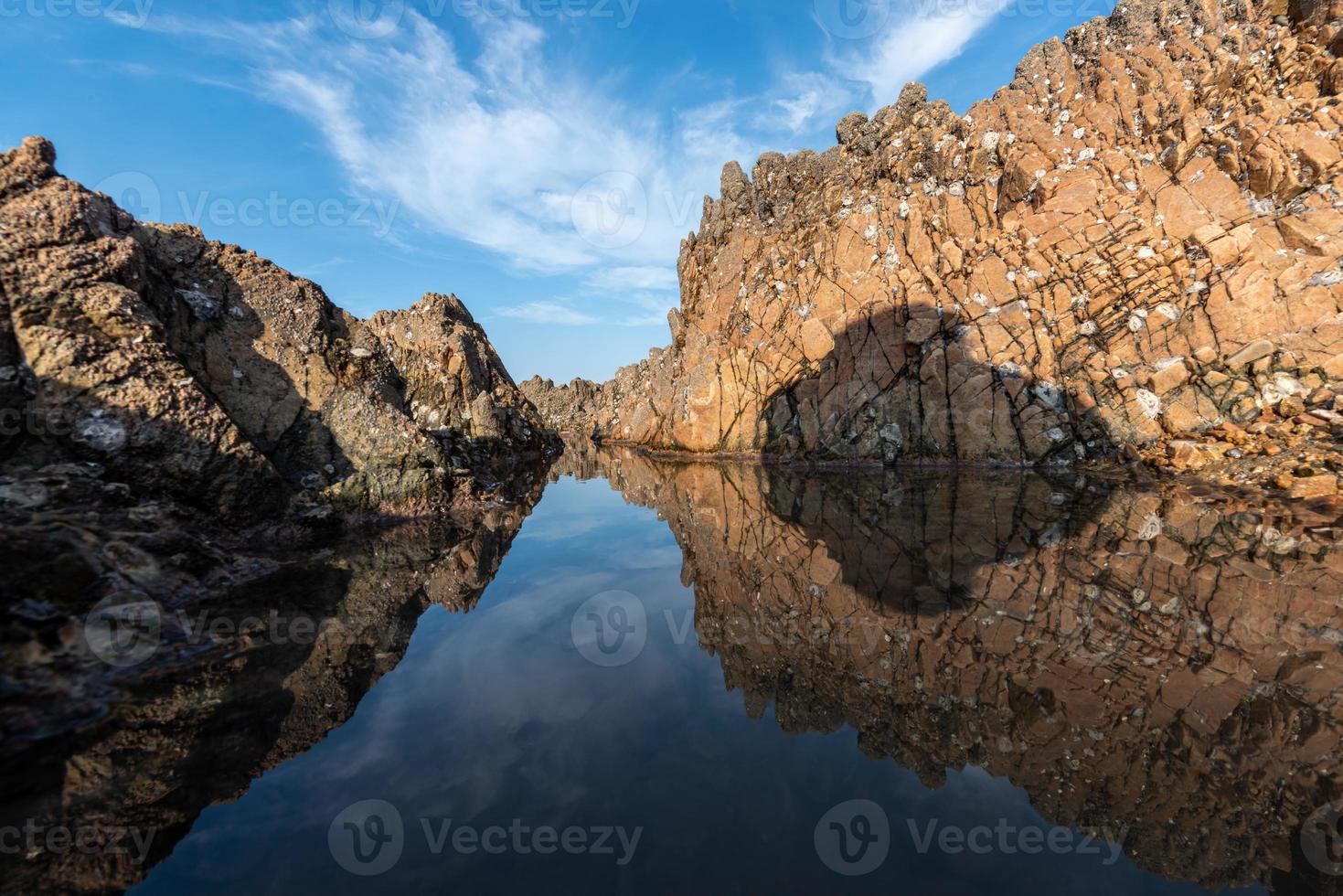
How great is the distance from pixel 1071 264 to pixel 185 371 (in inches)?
1660

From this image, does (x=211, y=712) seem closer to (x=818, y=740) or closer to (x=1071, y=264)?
(x=818, y=740)

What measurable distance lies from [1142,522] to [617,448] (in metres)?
47.7

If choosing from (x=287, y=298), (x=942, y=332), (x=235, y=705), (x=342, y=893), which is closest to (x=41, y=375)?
A: (x=287, y=298)

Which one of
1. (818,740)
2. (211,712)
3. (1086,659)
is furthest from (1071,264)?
(211,712)

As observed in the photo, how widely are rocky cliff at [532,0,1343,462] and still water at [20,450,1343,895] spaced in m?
20.5

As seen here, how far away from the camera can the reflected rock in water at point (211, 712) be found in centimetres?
452

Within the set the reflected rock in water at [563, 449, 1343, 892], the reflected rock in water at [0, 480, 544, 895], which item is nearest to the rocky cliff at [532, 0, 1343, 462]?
the reflected rock in water at [563, 449, 1343, 892]

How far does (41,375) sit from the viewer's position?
1192cm

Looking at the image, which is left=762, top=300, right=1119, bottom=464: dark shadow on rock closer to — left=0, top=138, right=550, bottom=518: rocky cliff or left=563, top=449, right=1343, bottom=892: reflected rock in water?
left=563, top=449, right=1343, bottom=892: reflected rock in water

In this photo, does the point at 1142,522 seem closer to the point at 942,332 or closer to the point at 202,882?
the point at 202,882

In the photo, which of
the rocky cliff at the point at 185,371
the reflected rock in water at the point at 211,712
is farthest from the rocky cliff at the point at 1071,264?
the reflected rock in water at the point at 211,712

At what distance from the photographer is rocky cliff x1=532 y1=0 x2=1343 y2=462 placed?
26219mm

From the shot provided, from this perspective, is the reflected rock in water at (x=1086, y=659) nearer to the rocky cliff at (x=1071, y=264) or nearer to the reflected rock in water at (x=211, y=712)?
the reflected rock in water at (x=211, y=712)

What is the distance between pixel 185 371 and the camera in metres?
13.8
